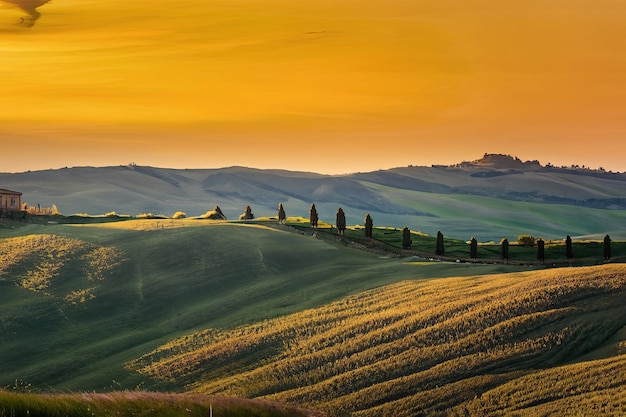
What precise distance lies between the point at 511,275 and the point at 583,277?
325 inches

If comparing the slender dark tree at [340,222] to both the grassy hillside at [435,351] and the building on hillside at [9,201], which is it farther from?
the building on hillside at [9,201]

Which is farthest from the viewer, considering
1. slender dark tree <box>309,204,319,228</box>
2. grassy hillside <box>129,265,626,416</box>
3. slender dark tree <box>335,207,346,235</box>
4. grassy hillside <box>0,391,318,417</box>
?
slender dark tree <box>309,204,319,228</box>

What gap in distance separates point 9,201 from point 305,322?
68868 mm

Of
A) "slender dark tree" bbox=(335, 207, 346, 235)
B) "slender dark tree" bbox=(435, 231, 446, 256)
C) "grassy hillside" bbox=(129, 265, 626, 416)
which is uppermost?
"slender dark tree" bbox=(335, 207, 346, 235)

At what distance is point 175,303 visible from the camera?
66.2 m

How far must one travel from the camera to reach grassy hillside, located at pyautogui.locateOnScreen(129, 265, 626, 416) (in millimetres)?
37406

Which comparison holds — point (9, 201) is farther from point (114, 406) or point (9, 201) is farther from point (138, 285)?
point (114, 406)

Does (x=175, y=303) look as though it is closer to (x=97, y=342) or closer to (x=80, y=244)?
(x=97, y=342)

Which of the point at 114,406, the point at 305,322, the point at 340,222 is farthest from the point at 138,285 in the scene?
the point at 114,406

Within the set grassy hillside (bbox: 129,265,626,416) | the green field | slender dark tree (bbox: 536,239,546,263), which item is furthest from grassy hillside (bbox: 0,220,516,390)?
slender dark tree (bbox: 536,239,546,263)

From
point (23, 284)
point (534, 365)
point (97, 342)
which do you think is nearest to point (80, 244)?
point (23, 284)

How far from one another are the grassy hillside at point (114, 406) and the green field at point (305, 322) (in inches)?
27.2

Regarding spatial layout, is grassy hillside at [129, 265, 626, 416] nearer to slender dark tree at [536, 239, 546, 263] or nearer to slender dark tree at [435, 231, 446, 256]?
slender dark tree at [536, 239, 546, 263]

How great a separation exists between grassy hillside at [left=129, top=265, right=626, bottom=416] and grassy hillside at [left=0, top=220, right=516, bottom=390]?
395 cm
